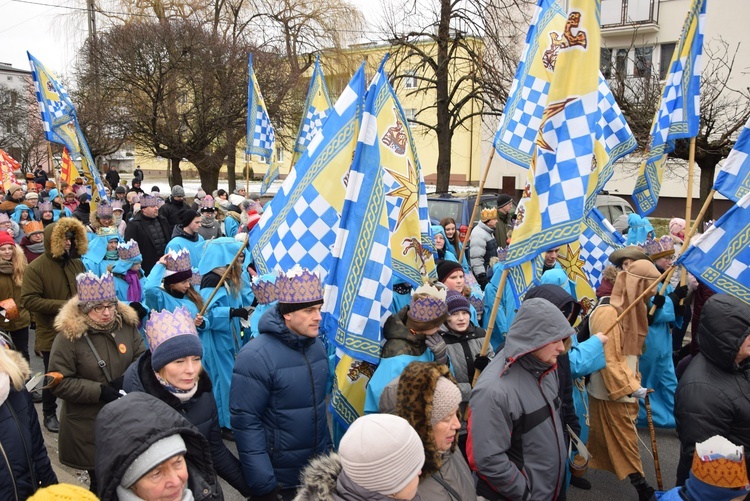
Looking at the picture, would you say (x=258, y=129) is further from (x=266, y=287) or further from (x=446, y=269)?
(x=266, y=287)

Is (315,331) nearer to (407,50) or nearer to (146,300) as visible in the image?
(146,300)

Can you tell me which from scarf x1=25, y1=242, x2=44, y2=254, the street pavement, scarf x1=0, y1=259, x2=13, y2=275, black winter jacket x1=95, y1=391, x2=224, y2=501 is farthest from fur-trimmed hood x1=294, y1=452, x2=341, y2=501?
scarf x1=25, y1=242, x2=44, y2=254

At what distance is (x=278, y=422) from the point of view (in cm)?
344

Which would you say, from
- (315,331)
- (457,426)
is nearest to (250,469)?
(315,331)

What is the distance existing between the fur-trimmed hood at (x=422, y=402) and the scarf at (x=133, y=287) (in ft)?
16.7

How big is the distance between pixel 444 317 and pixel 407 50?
53.4 ft

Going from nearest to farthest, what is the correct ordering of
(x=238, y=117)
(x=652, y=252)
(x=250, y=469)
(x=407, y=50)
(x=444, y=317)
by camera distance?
1. (x=250, y=469)
2. (x=444, y=317)
3. (x=652, y=252)
4. (x=407, y=50)
5. (x=238, y=117)

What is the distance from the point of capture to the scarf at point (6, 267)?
6.85 meters

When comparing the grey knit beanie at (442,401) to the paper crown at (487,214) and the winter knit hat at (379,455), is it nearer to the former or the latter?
the winter knit hat at (379,455)

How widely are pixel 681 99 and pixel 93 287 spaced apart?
5285mm

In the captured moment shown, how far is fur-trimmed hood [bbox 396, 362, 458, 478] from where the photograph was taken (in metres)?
2.70

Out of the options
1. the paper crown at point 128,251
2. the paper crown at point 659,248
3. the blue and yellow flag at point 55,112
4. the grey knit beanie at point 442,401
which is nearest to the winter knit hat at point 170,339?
the grey knit beanie at point 442,401

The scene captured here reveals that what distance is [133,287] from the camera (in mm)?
7164

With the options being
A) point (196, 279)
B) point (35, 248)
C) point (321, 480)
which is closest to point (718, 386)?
point (321, 480)
